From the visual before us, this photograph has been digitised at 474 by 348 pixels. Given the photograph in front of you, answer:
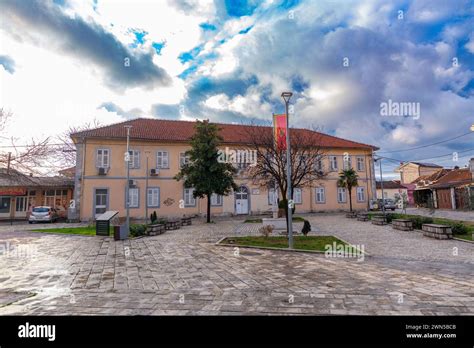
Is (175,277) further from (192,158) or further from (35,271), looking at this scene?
(192,158)

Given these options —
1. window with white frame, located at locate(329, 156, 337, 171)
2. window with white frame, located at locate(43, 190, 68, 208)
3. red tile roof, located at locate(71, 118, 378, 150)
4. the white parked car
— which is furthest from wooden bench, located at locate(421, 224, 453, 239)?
window with white frame, located at locate(43, 190, 68, 208)

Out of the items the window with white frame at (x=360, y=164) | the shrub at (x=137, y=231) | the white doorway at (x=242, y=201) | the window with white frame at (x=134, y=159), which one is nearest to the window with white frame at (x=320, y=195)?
the window with white frame at (x=360, y=164)

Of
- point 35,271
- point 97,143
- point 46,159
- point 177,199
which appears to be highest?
point 97,143

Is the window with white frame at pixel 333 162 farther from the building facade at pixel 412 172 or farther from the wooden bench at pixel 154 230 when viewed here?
the building facade at pixel 412 172

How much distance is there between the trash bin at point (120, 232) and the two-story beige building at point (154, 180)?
10.0 meters

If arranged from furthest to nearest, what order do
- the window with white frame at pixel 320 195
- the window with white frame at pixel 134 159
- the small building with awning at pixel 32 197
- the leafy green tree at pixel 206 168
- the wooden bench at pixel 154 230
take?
the window with white frame at pixel 320 195 < the small building with awning at pixel 32 197 < the window with white frame at pixel 134 159 < the leafy green tree at pixel 206 168 < the wooden bench at pixel 154 230

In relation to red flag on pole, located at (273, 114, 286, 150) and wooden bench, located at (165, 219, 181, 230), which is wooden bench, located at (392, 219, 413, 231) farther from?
wooden bench, located at (165, 219, 181, 230)

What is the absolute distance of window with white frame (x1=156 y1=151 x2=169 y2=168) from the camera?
93.8 feet

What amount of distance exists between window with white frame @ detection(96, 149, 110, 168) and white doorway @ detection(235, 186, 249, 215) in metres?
14.0

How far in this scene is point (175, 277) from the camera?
23.0ft

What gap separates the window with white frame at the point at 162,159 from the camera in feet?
93.8
